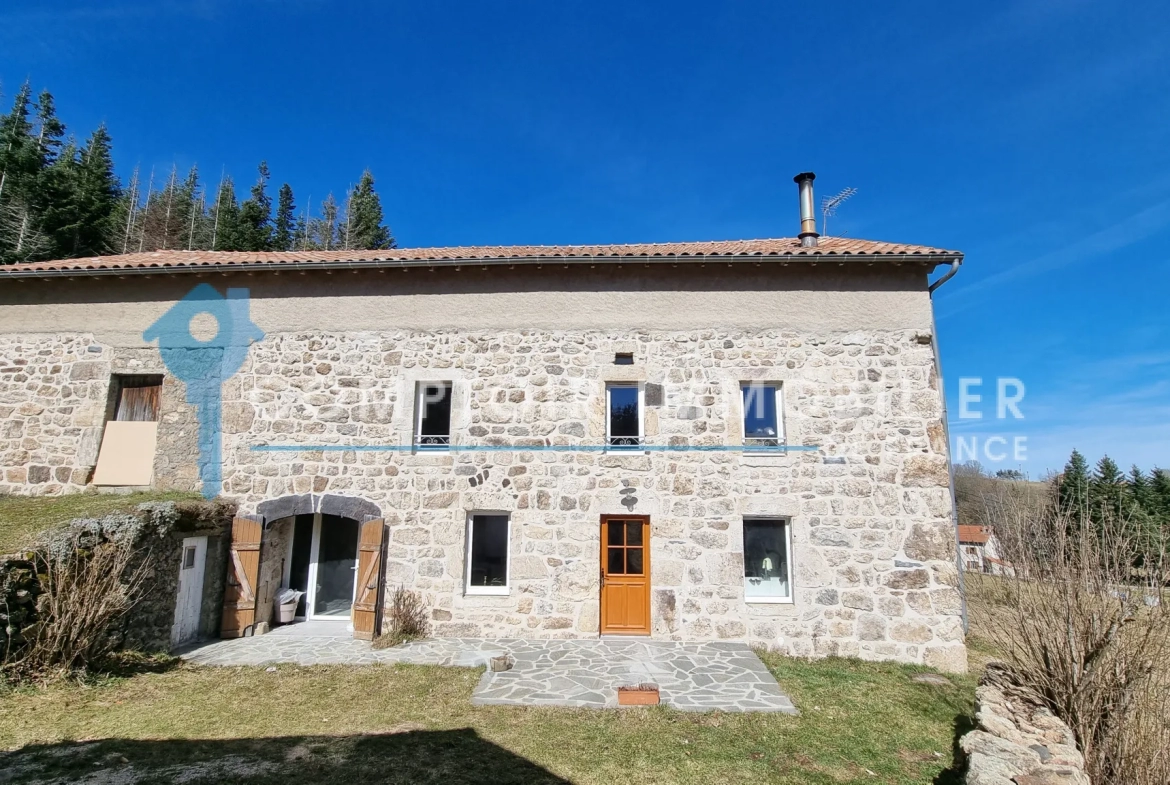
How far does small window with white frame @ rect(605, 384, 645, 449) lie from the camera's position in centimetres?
835

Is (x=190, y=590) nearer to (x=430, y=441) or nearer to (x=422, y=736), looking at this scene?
(x=430, y=441)

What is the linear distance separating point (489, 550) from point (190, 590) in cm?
420

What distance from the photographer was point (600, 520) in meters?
8.17

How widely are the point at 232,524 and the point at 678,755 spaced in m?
7.31

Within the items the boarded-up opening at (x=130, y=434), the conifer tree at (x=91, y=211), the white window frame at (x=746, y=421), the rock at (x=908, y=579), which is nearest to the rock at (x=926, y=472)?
the rock at (x=908, y=579)

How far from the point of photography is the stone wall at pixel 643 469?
25.5 feet

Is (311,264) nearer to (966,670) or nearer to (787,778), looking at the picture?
(787,778)

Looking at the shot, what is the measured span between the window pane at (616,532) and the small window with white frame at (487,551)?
1575 mm

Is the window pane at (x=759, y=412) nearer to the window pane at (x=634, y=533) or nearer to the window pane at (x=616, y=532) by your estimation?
the window pane at (x=634, y=533)

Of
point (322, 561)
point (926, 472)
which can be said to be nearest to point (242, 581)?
point (322, 561)

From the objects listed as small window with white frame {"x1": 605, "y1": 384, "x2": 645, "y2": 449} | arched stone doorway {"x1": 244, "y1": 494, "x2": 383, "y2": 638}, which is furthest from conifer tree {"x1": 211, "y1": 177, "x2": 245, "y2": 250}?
small window with white frame {"x1": 605, "y1": 384, "x2": 645, "y2": 449}

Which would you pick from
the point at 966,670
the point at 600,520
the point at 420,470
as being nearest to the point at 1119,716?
the point at 966,670

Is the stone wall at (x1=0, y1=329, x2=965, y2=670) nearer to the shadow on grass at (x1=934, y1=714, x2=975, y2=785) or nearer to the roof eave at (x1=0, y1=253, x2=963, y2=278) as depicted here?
the roof eave at (x1=0, y1=253, x2=963, y2=278)

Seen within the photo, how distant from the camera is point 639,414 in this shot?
331 inches
